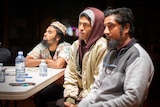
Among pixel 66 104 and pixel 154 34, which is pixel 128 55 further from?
pixel 154 34

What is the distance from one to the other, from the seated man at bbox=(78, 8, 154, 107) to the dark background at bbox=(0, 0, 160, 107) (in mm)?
2801

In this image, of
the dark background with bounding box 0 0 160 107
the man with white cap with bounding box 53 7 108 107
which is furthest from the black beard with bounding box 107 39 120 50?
the dark background with bounding box 0 0 160 107

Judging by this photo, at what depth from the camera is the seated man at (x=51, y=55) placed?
2955mm

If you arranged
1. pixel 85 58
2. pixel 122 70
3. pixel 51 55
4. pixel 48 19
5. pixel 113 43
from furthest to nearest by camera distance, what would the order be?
pixel 48 19 → pixel 51 55 → pixel 85 58 → pixel 113 43 → pixel 122 70

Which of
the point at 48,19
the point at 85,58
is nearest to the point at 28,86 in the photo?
the point at 85,58

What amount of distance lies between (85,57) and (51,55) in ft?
2.85

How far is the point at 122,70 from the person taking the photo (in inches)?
72.4

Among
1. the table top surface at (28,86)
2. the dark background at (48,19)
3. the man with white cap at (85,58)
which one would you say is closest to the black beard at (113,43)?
the man with white cap at (85,58)

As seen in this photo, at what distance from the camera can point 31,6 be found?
490 centimetres

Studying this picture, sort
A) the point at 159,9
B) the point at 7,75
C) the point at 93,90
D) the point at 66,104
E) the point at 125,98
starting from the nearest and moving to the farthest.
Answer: the point at 125,98 < the point at 93,90 < the point at 66,104 < the point at 7,75 < the point at 159,9

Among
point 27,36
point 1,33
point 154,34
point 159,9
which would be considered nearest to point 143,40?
point 154,34

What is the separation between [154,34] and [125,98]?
11.0 feet

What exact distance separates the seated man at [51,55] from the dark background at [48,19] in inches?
62.2

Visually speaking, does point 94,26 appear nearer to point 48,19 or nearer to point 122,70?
point 122,70
